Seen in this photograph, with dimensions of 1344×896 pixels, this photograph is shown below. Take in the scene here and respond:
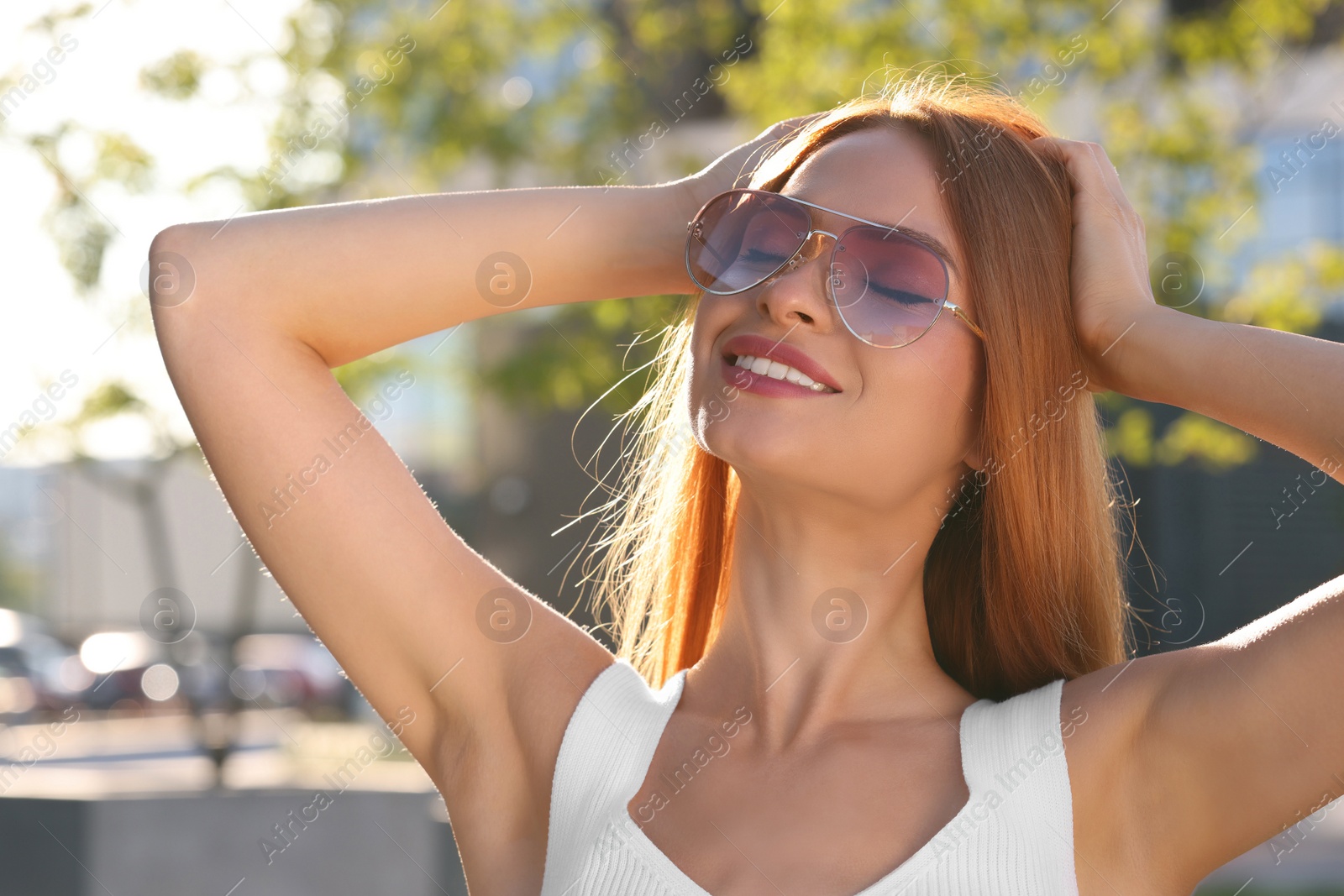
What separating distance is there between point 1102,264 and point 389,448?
3.85 feet

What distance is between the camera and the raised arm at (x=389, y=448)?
6.56ft

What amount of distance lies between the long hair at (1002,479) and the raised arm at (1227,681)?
0.42 ft

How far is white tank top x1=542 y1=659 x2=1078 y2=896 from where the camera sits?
180cm

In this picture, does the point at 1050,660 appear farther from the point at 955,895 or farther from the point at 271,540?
the point at 271,540

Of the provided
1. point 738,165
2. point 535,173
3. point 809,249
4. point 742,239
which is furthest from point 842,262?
point 535,173

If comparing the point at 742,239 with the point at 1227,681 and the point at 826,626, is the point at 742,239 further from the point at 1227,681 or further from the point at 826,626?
the point at 1227,681

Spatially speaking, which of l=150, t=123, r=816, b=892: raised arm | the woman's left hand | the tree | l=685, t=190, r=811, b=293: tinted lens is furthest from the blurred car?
the woman's left hand

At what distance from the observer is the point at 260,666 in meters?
23.8

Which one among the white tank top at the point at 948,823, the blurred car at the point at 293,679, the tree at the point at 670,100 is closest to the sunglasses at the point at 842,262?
the white tank top at the point at 948,823

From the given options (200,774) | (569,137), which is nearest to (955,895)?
(569,137)

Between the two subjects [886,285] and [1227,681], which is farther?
[886,285]

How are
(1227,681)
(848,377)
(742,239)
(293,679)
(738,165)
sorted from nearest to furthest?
1. (1227,681)
2. (848,377)
3. (742,239)
4. (738,165)
5. (293,679)

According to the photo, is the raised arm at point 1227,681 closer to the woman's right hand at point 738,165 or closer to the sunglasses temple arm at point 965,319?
the sunglasses temple arm at point 965,319

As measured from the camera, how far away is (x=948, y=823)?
1.84 metres
